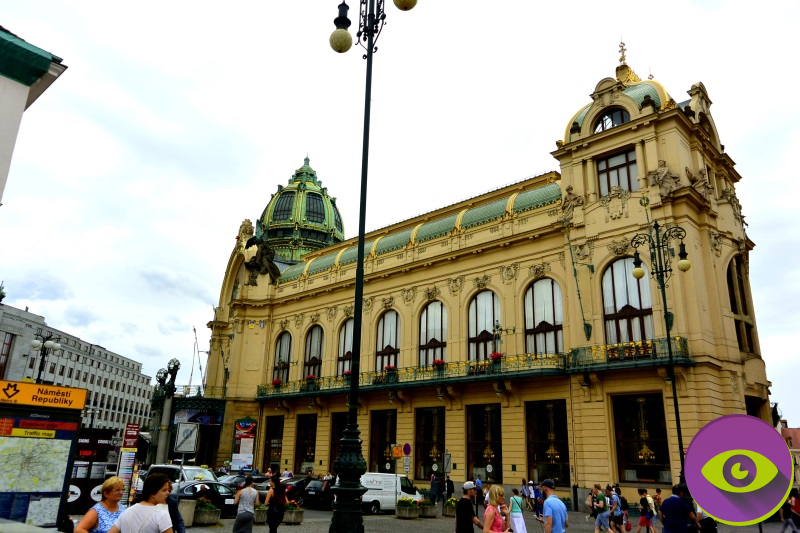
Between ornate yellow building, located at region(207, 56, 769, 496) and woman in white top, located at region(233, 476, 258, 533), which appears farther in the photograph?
ornate yellow building, located at region(207, 56, 769, 496)

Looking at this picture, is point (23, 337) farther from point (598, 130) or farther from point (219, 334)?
point (598, 130)

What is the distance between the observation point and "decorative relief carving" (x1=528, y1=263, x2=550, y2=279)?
33625mm

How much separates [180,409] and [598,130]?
3846 cm

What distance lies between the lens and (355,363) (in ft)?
36.7

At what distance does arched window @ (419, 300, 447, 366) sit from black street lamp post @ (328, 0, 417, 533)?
26218 mm

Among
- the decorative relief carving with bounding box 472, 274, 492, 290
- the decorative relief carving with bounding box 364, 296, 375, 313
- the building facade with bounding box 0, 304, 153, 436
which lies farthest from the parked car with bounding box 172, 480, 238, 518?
the building facade with bounding box 0, 304, 153, 436

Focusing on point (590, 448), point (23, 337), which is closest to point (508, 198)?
point (590, 448)

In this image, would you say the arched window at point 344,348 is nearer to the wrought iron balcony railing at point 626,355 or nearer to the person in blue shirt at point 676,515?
the wrought iron balcony railing at point 626,355

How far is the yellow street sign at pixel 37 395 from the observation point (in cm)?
1187

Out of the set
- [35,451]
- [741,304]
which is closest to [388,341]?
[741,304]

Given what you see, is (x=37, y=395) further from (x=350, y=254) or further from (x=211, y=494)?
(x=350, y=254)

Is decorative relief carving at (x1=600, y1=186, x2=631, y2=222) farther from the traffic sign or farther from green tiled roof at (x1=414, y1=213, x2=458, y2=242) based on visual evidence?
the traffic sign

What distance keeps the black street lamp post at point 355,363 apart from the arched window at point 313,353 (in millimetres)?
34783

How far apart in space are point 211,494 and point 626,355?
19871mm
